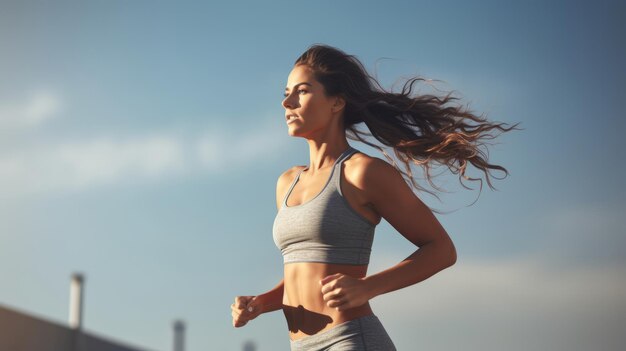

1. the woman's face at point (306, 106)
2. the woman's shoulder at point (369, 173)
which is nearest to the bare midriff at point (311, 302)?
the woman's shoulder at point (369, 173)

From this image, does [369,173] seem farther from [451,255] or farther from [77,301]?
[77,301]

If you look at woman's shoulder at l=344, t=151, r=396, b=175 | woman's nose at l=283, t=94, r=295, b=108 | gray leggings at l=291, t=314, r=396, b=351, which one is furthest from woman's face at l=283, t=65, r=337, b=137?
gray leggings at l=291, t=314, r=396, b=351

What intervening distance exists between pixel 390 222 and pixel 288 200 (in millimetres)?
406

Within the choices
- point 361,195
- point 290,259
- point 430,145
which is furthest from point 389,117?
point 290,259

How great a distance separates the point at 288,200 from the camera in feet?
11.5

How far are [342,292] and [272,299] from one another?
671 millimetres

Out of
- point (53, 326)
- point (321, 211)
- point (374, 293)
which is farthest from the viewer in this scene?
point (53, 326)

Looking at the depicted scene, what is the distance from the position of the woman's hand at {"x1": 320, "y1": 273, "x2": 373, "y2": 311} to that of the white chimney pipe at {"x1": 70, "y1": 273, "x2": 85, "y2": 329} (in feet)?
52.2

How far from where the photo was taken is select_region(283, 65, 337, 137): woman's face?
3451mm

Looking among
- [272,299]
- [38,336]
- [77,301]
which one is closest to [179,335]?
[77,301]

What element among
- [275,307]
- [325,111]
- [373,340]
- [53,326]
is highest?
[53,326]

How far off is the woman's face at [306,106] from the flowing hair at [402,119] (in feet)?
0.12

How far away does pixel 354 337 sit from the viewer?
3129 mm

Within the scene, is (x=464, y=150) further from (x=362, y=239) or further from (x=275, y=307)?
(x=275, y=307)
